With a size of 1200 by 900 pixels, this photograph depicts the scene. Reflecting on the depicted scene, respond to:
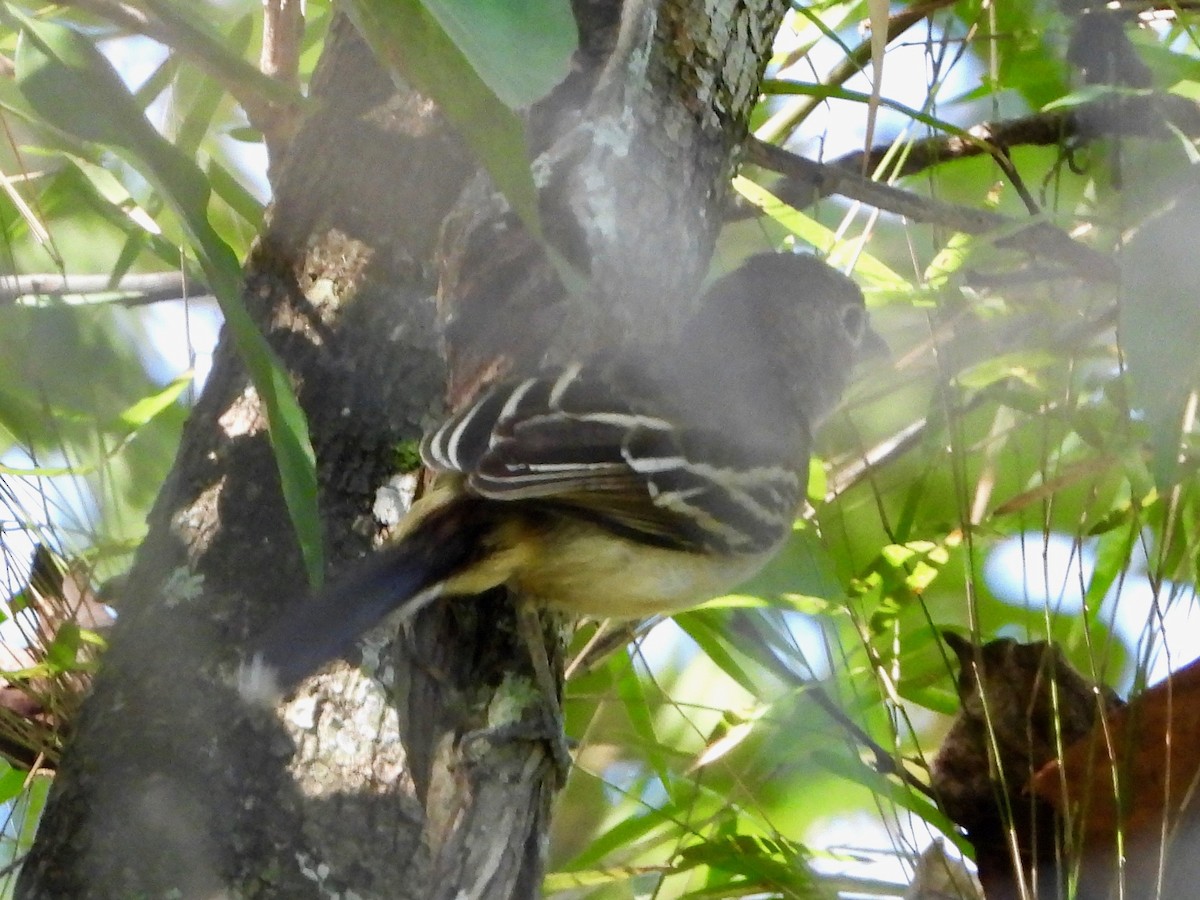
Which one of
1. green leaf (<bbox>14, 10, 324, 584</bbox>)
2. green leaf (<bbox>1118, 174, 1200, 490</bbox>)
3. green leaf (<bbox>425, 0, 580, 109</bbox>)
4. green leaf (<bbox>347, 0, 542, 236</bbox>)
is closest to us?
green leaf (<bbox>425, 0, 580, 109</bbox>)

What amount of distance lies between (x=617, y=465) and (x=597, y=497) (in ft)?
0.16

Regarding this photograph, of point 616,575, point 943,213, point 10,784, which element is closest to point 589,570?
point 616,575

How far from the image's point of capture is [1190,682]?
66.5 inches

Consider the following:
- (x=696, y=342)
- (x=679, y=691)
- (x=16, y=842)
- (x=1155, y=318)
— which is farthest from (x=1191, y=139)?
(x=16, y=842)

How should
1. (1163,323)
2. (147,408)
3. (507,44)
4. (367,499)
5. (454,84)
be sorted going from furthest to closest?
1. (147,408)
2. (367,499)
3. (1163,323)
4. (454,84)
5. (507,44)

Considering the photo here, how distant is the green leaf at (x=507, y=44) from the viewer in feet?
3.23

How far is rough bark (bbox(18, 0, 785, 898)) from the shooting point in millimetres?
1693

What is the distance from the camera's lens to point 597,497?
186 centimetres

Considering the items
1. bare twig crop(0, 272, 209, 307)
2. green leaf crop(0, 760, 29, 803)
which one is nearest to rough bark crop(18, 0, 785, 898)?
bare twig crop(0, 272, 209, 307)

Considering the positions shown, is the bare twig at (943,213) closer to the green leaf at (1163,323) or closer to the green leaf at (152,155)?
the green leaf at (1163,323)

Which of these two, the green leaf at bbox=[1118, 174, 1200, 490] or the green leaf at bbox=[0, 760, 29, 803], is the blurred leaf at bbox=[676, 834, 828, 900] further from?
the green leaf at bbox=[0, 760, 29, 803]

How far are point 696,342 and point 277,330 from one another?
610 mm

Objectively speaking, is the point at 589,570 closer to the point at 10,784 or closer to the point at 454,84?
the point at 454,84

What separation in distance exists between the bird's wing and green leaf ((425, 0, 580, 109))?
72cm
